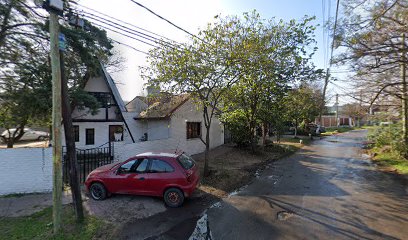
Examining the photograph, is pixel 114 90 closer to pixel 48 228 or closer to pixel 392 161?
pixel 48 228

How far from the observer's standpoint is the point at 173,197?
22.8 feet

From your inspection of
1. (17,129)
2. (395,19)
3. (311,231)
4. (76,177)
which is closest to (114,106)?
(17,129)

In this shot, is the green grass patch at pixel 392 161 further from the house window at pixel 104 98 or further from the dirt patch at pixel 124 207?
the house window at pixel 104 98

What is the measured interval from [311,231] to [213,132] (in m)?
13.9

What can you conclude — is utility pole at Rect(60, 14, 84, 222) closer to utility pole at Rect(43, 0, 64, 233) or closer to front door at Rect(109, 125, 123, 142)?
utility pole at Rect(43, 0, 64, 233)

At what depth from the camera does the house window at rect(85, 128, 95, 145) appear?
1614 cm

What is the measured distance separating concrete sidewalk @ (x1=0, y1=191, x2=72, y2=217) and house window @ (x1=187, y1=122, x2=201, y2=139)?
30.5ft

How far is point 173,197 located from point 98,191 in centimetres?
247

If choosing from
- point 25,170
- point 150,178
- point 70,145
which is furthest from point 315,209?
point 25,170

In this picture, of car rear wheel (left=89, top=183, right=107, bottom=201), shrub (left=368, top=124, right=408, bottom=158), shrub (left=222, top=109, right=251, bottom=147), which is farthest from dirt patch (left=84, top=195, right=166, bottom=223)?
shrub (left=368, top=124, right=408, bottom=158)

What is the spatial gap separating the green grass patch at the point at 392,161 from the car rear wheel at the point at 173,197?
11.3 meters

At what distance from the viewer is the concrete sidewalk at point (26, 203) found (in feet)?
21.1

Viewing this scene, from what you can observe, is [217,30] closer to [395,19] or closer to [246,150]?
[395,19]

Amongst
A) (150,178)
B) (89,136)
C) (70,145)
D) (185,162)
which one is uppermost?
(70,145)
